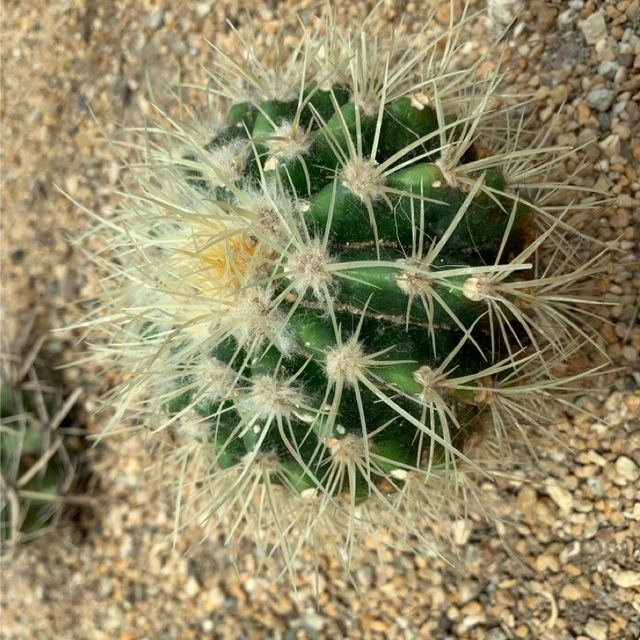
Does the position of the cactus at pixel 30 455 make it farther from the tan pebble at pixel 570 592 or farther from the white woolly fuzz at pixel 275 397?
the tan pebble at pixel 570 592

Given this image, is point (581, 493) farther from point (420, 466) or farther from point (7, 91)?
point (7, 91)

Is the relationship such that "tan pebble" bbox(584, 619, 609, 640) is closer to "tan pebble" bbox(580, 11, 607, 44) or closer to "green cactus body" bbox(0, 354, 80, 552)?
"tan pebble" bbox(580, 11, 607, 44)

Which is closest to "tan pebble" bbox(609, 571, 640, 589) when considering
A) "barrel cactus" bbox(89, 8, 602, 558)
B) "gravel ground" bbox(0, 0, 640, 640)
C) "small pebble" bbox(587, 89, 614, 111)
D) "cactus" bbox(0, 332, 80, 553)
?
"gravel ground" bbox(0, 0, 640, 640)

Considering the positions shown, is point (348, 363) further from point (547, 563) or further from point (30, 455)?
point (30, 455)

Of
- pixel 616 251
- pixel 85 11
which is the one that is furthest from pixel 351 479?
pixel 85 11

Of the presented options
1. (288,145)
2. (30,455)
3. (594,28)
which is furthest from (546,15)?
(30,455)

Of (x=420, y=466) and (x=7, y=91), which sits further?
(x=7, y=91)

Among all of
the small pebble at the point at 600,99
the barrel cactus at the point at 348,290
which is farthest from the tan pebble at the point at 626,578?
the small pebble at the point at 600,99
